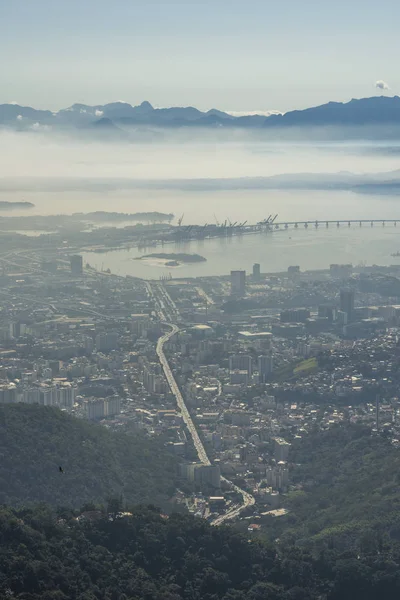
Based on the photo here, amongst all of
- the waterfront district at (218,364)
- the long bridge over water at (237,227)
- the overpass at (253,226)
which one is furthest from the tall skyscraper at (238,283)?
the overpass at (253,226)

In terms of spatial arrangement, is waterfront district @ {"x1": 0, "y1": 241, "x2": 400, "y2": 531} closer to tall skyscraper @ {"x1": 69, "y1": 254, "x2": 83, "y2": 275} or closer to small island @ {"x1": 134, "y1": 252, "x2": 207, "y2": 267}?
tall skyscraper @ {"x1": 69, "y1": 254, "x2": 83, "y2": 275}

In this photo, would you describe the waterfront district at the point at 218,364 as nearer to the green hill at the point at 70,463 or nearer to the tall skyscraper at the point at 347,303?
the tall skyscraper at the point at 347,303

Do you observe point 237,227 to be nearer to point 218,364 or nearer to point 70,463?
point 218,364

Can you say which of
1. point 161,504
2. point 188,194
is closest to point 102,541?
point 161,504

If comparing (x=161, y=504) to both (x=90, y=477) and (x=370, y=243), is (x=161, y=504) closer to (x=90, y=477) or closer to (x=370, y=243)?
(x=90, y=477)

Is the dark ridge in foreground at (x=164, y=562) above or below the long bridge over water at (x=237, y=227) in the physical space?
above

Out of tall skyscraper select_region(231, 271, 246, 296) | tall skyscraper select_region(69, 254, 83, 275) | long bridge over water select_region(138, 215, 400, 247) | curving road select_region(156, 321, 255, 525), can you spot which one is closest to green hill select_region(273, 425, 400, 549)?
curving road select_region(156, 321, 255, 525)
